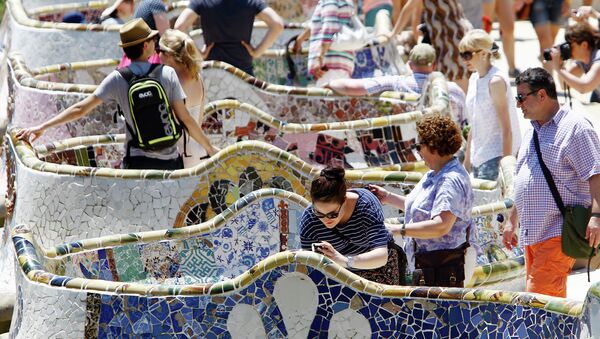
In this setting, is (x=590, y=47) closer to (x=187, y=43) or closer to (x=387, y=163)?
(x=387, y=163)

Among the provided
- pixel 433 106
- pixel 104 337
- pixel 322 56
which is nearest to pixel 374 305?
pixel 104 337

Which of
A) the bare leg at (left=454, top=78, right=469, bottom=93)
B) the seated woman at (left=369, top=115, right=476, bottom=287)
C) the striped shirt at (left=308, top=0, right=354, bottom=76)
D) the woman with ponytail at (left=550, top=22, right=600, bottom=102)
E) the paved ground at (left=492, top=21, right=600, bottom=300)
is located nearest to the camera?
the seated woman at (left=369, top=115, right=476, bottom=287)

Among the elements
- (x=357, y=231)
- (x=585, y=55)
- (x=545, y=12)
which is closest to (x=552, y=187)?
(x=357, y=231)

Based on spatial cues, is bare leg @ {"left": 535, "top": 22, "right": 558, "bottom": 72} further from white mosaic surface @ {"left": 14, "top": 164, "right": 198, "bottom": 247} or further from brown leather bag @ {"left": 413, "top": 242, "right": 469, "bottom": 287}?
brown leather bag @ {"left": 413, "top": 242, "right": 469, "bottom": 287}

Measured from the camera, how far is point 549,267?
23.4 ft

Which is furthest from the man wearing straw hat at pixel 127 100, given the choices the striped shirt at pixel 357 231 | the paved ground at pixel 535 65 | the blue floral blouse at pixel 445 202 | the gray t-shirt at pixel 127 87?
the paved ground at pixel 535 65

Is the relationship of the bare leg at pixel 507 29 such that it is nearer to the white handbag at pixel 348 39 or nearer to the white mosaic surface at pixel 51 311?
the white handbag at pixel 348 39

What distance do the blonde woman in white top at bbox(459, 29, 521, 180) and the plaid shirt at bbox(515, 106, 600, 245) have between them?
7.30ft

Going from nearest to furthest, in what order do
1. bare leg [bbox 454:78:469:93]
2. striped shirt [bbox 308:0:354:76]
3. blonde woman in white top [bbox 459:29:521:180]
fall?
blonde woman in white top [bbox 459:29:521:180] < striped shirt [bbox 308:0:354:76] < bare leg [bbox 454:78:469:93]

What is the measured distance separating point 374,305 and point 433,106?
3.67 metres

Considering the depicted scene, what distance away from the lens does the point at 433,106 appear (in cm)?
965

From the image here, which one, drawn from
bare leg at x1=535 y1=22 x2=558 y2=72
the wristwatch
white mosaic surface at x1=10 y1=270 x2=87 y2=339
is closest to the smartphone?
the wristwatch

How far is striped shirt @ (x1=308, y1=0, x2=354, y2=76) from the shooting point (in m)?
11.2

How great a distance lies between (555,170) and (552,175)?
1.2 inches
